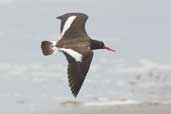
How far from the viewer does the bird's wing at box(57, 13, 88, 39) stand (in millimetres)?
14844

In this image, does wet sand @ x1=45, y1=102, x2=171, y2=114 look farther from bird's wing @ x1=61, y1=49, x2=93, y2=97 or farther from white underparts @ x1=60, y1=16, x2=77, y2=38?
bird's wing @ x1=61, y1=49, x2=93, y2=97

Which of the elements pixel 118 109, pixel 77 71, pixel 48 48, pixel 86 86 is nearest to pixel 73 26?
pixel 48 48

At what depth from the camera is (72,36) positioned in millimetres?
14805

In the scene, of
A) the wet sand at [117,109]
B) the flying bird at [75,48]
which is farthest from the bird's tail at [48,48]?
the wet sand at [117,109]

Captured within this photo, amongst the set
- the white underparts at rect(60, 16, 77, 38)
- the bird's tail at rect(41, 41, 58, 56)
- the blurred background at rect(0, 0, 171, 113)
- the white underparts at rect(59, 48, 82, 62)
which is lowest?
the blurred background at rect(0, 0, 171, 113)

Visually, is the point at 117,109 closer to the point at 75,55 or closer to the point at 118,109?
the point at 118,109

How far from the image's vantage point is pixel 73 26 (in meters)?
15.1

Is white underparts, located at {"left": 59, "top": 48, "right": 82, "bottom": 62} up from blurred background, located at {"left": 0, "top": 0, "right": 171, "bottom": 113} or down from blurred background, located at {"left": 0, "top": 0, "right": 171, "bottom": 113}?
up

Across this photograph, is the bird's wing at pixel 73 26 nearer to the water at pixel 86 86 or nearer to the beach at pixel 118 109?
the water at pixel 86 86

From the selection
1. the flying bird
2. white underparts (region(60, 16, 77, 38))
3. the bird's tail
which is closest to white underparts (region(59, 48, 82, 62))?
the flying bird

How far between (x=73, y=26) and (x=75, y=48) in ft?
2.83

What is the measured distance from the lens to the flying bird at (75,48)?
1402 centimetres

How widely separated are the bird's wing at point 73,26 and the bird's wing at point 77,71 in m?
0.57

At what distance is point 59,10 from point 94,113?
5.61m
